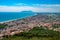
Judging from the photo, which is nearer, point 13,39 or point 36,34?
point 13,39

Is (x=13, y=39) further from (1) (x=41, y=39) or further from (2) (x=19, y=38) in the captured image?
(1) (x=41, y=39)

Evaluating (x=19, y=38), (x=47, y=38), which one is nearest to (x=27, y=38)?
(x=19, y=38)

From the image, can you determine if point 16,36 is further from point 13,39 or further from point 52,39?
point 52,39

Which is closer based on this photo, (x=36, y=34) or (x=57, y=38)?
(x=57, y=38)

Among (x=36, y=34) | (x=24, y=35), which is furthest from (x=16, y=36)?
(x=36, y=34)

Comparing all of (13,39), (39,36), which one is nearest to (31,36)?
(39,36)

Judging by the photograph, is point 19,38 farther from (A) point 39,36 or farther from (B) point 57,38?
(B) point 57,38
